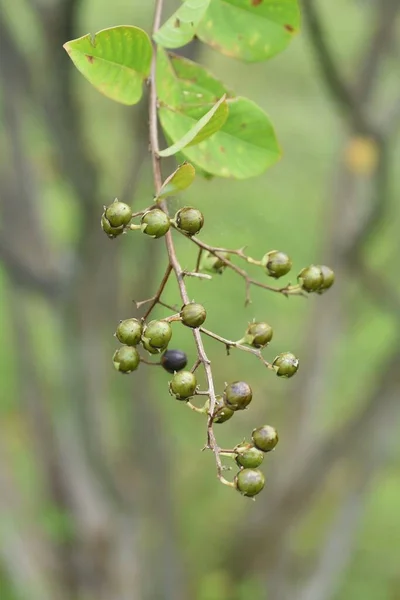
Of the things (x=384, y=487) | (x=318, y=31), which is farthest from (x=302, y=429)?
(x=318, y=31)

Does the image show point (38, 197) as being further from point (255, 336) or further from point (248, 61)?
point (255, 336)

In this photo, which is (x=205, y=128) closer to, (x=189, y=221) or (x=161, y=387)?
(x=189, y=221)

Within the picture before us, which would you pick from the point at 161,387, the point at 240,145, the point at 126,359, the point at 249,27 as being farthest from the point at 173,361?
the point at 161,387

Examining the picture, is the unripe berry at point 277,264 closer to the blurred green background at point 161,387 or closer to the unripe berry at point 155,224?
the unripe berry at point 155,224

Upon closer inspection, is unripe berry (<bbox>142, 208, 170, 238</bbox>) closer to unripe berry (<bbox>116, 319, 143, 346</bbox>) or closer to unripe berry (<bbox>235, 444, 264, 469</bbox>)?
unripe berry (<bbox>116, 319, 143, 346</bbox>)

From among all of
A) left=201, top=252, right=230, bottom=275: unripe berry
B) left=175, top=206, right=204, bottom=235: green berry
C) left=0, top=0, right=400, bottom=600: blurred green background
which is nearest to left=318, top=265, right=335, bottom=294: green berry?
left=201, top=252, right=230, bottom=275: unripe berry

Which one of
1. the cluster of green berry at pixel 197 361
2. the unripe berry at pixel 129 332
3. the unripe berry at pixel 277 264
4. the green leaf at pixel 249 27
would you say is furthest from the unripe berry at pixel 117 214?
the green leaf at pixel 249 27

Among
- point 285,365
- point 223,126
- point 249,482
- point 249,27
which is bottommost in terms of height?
point 249,482
